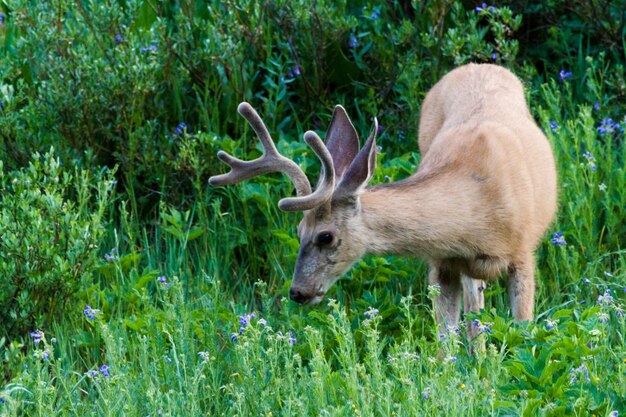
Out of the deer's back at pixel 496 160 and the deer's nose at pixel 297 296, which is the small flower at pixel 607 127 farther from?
the deer's nose at pixel 297 296

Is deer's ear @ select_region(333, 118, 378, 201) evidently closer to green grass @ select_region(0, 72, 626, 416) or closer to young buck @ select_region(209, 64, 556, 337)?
young buck @ select_region(209, 64, 556, 337)

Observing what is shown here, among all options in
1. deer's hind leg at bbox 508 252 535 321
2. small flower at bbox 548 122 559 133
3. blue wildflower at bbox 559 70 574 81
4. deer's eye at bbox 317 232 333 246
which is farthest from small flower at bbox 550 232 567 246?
blue wildflower at bbox 559 70 574 81

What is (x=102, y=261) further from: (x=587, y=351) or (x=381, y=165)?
(x=587, y=351)

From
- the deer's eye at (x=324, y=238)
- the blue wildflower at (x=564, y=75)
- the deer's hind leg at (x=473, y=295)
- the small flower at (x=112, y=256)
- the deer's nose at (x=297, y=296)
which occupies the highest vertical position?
the blue wildflower at (x=564, y=75)

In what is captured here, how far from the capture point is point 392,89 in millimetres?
7500

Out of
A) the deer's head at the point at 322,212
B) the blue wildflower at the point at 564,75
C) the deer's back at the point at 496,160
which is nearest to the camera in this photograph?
→ the deer's head at the point at 322,212

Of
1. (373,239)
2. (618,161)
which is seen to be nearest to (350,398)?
(373,239)

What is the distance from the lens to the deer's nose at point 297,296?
5266 millimetres

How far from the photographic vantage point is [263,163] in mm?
5293

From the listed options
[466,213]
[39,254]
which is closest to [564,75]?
[466,213]

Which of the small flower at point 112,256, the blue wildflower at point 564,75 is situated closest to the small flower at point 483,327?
the small flower at point 112,256

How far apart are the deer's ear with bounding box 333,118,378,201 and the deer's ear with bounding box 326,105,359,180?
32cm

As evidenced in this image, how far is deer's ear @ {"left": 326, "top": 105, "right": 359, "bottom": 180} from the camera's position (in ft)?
18.1

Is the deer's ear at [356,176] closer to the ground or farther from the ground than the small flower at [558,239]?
farther from the ground
